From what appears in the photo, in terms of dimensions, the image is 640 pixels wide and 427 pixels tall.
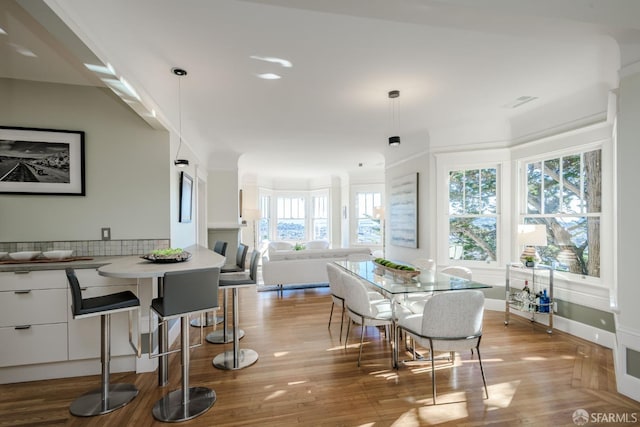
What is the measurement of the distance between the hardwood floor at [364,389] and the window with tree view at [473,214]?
151 centimetres

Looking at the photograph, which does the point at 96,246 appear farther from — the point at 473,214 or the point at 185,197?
the point at 473,214

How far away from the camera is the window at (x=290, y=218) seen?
10172 millimetres

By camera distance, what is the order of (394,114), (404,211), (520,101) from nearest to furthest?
1. (520,101)
2. (394,114)
3. (404,211)

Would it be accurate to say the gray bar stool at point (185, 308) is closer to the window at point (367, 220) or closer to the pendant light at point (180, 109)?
the pendant light at point (180, 109)

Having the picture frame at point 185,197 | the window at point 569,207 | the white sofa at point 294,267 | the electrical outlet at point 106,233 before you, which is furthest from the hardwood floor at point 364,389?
the white sofa at point 294,267

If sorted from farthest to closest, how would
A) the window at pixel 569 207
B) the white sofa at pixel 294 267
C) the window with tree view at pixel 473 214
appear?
1. the white sofa at pixel 294 267
2. the window with tree view at pixel 473 214
3. the window at pixel 569 207

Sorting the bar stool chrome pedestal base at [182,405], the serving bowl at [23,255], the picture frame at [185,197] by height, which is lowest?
the bar stool chrome pedestal base at [182,405]

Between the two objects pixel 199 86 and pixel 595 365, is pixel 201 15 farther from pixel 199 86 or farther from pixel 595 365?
pixel 595 365

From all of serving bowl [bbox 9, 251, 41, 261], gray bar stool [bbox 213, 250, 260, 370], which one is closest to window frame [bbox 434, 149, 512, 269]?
gray bar stool [bbox 213, 250, 260, 370]

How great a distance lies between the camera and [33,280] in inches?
99.2

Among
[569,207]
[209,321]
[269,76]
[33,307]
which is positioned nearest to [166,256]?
[33,307]

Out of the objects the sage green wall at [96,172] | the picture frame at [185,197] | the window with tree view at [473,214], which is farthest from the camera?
the window with tree view at [473,214]

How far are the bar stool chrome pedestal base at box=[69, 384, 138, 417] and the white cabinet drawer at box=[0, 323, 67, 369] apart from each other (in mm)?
524

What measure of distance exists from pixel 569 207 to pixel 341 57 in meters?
3.29
